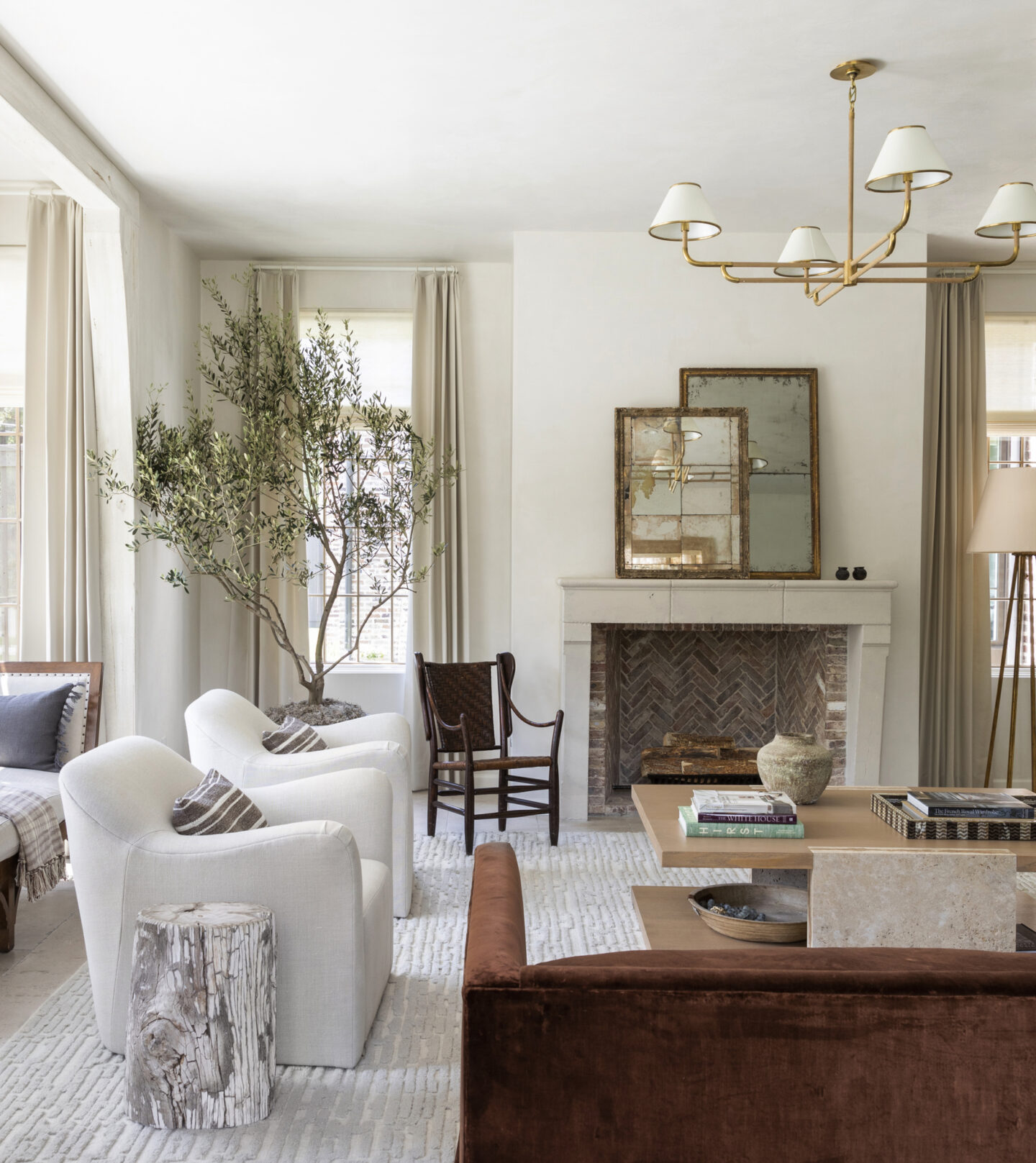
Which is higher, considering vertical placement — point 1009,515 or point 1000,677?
point 1009,515

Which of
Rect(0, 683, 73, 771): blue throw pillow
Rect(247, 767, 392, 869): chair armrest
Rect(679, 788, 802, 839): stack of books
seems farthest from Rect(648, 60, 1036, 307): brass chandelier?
Rect(0, 683, 73, 771): blue throw pillow

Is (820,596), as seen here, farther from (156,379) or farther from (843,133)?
(156,379)

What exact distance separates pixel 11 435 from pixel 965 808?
4904 millimetres

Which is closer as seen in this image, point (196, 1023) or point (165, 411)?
point (196, 1023)

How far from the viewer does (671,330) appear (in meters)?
5.29

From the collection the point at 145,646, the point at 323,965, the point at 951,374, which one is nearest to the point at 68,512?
the point at 145,646

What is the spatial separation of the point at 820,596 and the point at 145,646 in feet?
11.1

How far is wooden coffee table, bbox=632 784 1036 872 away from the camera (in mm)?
2570

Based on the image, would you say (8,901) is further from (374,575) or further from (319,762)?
(374,575)

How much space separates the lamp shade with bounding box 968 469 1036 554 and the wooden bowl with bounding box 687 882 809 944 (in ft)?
8.78

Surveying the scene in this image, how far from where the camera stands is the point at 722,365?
5281 mm


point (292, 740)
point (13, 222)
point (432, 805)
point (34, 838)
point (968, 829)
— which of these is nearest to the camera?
point (968, 829)

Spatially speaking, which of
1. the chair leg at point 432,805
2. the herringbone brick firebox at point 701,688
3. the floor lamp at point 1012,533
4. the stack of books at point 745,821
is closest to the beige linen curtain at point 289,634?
the chair leg at point 432,805

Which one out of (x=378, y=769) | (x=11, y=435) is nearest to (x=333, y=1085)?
(x=378, y=769)
